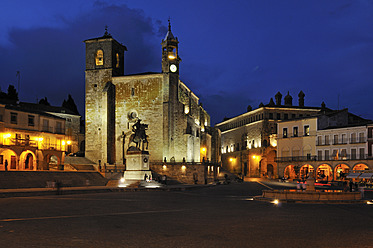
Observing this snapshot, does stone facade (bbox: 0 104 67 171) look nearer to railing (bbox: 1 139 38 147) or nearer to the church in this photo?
railing (bbox: 1 139 38 147)

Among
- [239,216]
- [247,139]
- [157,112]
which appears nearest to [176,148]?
[157,112]

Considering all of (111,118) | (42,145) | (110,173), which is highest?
(111,118)

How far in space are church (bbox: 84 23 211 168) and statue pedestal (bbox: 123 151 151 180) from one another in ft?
47.6

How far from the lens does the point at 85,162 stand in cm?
5150

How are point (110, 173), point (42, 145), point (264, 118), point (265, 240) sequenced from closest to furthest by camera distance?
point (265, 240)
point (110, 173)
point (42, 145)
point (264, 118)

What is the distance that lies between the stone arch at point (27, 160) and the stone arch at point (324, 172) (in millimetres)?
40957

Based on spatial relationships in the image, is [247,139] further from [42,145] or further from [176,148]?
[42,145]

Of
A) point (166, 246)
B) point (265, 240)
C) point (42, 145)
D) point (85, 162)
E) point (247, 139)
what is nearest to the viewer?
point (166, 246)

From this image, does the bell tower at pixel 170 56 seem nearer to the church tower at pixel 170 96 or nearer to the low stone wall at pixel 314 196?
the church tower at pixel 170 96

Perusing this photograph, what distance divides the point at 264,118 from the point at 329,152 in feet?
64.1

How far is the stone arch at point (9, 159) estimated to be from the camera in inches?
1694

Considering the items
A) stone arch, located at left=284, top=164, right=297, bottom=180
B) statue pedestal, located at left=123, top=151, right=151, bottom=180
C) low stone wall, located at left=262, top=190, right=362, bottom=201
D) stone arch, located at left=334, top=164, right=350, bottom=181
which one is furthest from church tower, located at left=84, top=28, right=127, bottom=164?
low stone wall, located at left=262, top=190, right=362, bottom=201

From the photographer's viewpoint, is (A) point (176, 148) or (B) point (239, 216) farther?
(A) point (176, 148)

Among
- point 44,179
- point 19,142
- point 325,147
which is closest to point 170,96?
point 19,142
